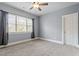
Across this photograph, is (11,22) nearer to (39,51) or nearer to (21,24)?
(21,24)

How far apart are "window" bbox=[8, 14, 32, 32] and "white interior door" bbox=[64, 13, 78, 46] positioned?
317 centimetres

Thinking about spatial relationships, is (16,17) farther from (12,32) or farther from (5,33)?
(5,33)

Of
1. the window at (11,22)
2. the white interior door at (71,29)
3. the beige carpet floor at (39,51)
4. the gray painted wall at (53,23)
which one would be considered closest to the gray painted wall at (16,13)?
the window at (11,22)

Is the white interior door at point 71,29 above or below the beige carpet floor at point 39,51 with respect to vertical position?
above

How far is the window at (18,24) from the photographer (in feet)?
15.5

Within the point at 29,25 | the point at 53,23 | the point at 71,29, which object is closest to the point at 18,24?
the point at 29,25

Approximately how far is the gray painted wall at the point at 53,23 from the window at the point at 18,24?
1267 millimetres

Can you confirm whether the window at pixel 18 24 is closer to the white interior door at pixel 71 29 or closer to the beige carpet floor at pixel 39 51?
the beige carpet floor at pixel 39 51

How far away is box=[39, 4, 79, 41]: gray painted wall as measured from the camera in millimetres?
4584

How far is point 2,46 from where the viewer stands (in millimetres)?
3941

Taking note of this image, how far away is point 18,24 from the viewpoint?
535 centimetres

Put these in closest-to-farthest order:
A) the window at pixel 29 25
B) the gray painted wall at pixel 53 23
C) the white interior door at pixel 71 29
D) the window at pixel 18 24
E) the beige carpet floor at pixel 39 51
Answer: the beige carpet floor at pixel 39 51 → the white interior door at pixel 71 29 → the gray painted wall at pixel 53 23 → the window at pixel 18 24 → the window at pixel 29 25

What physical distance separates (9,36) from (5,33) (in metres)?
0.45

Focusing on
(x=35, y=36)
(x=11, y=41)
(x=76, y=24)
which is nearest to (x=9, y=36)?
(x=11, y=41)
